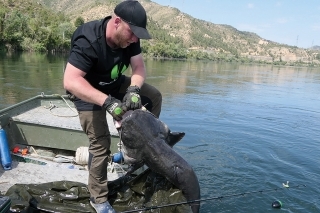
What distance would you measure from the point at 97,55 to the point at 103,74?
1.11 feet

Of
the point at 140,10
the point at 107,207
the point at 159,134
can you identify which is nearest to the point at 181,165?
the point at 159,134

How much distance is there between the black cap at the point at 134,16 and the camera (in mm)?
3117

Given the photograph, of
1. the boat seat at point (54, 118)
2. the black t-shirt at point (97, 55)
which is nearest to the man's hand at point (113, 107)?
the black t-shirt at point (97, 55)

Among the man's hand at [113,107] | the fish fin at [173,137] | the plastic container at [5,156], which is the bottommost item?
the plastic container at [5,156]

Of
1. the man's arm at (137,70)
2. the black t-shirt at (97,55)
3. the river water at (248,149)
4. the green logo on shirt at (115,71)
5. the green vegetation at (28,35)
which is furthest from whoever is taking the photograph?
the green vegetation at (28,35)

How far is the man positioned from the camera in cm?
318

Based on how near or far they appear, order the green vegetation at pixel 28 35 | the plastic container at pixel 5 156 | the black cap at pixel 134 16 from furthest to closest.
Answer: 1. the green vegetation at pixel 28 35
2. the plastic container at pixel 5 156
3. the black cap at pixel 134 16

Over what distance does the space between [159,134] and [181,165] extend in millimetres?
453

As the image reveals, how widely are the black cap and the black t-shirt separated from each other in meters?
0.33

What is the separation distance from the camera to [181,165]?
11.4ft

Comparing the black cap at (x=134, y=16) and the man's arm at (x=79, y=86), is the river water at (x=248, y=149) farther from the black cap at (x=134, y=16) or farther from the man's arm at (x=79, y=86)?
the black cap at (x=134, y=16)

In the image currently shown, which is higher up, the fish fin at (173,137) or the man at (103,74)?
the man at (103,74)

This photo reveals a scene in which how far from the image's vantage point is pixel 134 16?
3.11 meters

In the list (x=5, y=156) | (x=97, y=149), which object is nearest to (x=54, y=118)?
(x=5, y=156)
